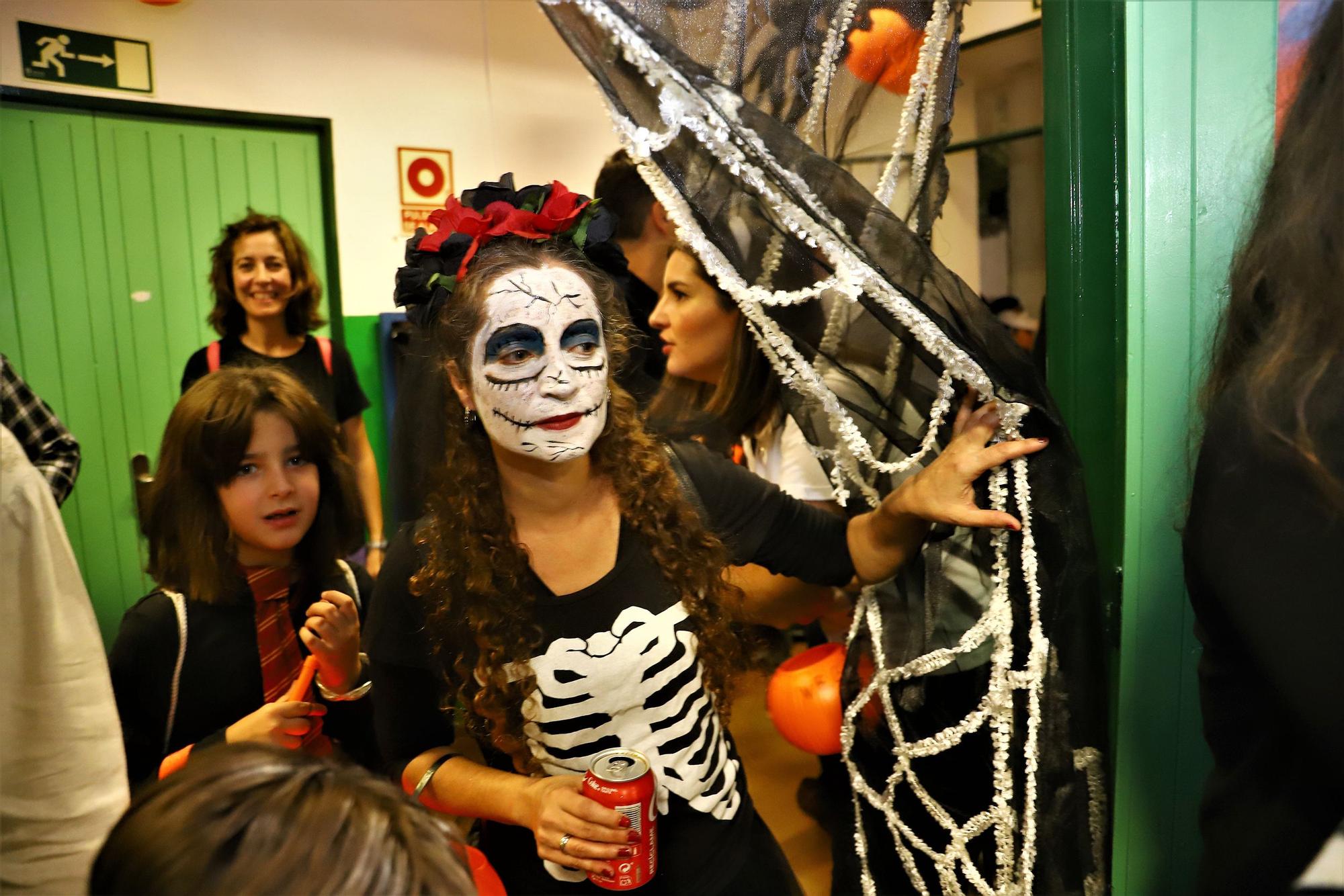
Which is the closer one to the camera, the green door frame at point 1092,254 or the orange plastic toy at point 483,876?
the orange plastic toy at point 483,876

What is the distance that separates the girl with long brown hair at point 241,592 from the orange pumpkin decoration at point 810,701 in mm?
535

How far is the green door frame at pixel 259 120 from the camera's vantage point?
802mm

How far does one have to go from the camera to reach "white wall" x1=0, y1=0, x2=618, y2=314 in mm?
855

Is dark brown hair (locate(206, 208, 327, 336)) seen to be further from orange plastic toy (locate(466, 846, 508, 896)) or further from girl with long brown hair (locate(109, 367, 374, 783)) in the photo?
orange plastic toy (locate(466, 846, 508, 896))

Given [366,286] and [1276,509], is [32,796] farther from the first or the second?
[1276,509]

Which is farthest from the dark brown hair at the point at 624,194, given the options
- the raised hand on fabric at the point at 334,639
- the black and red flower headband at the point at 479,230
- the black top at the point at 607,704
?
the raised hand on fabric at the point at 334,639

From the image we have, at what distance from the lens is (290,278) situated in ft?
3.29

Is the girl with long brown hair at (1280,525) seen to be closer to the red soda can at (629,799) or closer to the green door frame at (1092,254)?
the green door frame at (1092,254)

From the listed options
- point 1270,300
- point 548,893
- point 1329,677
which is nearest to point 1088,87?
point 1270,300

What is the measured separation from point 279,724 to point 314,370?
1.32 ft

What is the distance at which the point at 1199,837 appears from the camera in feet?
3.34

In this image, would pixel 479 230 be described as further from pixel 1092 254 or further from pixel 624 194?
pixel 1092 254

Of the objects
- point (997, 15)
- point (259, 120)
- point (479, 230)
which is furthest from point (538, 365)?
point (997, 15)

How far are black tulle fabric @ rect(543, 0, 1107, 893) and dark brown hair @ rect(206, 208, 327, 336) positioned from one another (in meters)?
0.41
